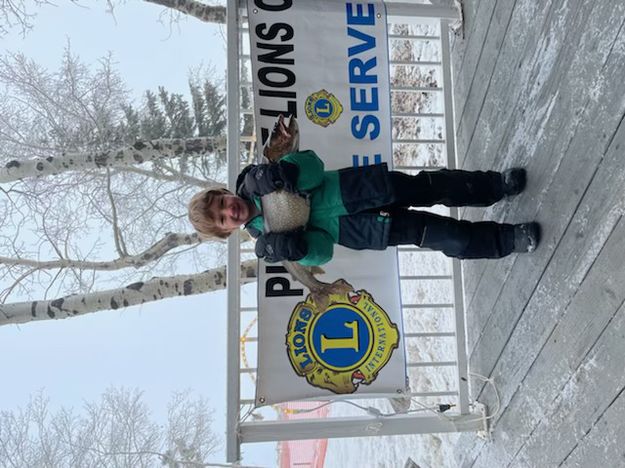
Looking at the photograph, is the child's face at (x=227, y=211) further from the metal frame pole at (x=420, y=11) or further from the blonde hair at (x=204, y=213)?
the metal frame pole at (x=420, y=11)

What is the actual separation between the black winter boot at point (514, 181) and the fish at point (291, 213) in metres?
0.94

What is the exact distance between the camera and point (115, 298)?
16.8ft

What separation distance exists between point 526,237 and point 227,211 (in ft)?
4.35

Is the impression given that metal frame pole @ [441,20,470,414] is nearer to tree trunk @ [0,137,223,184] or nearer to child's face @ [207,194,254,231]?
child's face @ [207,194,254,231]

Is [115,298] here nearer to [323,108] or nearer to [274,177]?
[323,108]

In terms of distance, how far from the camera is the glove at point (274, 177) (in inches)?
89.6

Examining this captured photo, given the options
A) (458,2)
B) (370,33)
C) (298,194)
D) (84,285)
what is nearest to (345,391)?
(298,194)

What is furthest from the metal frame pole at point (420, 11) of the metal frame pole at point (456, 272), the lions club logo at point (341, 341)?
the lions club logo at point (341, 341)

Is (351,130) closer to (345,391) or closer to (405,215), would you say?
(405,215)

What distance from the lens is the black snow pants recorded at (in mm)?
2602

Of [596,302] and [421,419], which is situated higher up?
[596,302]

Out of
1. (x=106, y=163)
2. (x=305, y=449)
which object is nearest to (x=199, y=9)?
(x=106, y=163)

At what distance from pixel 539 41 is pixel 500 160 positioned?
0.62 m

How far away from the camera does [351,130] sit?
126 inches
